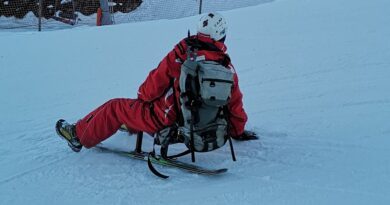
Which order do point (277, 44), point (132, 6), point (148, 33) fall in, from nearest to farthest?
point (277, 44) < point (148, 33) < point (132, 6)

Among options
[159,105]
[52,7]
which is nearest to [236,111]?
[159,105]

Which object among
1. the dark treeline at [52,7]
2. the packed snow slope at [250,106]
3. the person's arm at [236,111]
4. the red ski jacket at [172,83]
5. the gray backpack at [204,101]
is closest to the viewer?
the gray backpack at [204,101]

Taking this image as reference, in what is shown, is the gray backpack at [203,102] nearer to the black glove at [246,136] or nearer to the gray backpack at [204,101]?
the gray backpack at [204,101]

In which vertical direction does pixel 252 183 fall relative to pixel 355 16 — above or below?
below

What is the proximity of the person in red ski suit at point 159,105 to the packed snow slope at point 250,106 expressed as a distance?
Answer: 0.87 ft

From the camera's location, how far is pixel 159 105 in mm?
3752

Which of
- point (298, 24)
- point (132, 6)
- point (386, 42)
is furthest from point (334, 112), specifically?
point (132, 6)

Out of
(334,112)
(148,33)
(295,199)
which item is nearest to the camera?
(295,199)

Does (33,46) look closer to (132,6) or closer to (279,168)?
(279,168)

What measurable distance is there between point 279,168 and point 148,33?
554 cm

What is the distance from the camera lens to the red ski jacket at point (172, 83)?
3.57 m

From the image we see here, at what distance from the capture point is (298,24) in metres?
8.77

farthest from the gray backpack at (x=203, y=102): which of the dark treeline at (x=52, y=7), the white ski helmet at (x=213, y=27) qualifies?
the dark treeline at (x=52, y=7)

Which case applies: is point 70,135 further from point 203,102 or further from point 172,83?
point 203,102
